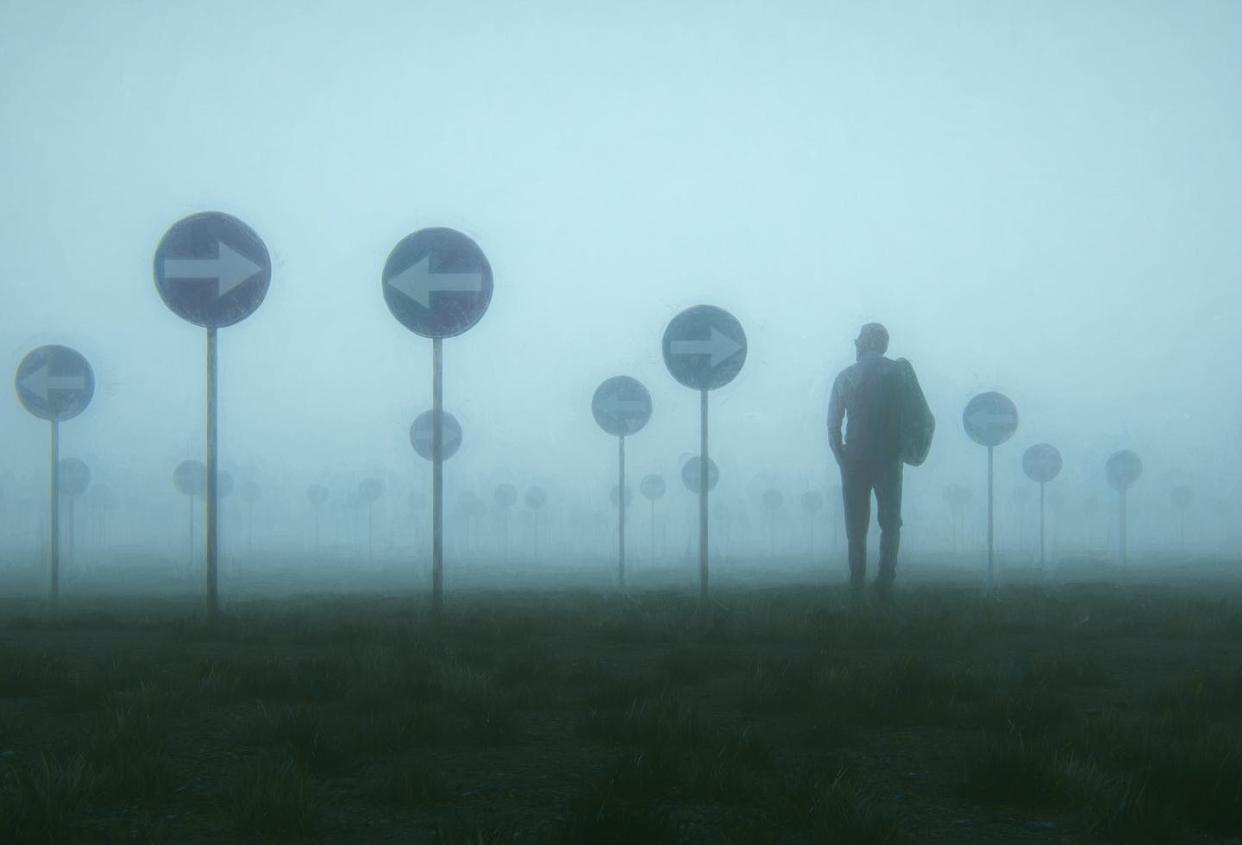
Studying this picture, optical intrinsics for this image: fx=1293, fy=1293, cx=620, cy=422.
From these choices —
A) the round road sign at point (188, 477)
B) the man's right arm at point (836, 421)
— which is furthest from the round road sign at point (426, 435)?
the round road sign at point (188, 477)

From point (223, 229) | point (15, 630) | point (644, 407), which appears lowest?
point (15, 630)

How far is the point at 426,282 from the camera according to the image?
427 inches

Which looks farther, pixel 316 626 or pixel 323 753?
pixel 316 626

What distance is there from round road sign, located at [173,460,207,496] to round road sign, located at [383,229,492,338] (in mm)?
31185

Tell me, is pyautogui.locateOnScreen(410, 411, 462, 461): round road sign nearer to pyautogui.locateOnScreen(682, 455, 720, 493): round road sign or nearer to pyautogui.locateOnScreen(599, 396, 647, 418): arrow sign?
pyautogui.locateOnScreen(599, 396, 647, 418): arrow sign

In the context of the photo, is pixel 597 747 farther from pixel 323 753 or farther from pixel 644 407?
pixel 644 407

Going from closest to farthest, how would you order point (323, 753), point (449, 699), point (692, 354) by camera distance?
point (323, 753) → point (449, 699) → point (692, 354)

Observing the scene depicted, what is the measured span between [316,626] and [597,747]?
4.90 m

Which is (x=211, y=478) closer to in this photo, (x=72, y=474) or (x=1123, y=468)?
(x=72, y=474)

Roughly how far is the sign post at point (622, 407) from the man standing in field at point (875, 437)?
19.7 ft

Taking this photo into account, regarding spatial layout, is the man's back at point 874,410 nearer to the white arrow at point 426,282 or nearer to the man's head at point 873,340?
the man's head at point 873,340

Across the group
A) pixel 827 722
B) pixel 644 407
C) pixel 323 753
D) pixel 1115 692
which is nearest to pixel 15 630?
pixel 323 753

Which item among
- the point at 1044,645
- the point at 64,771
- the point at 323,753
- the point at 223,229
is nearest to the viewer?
the point at 64,771

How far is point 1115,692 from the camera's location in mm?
6809
